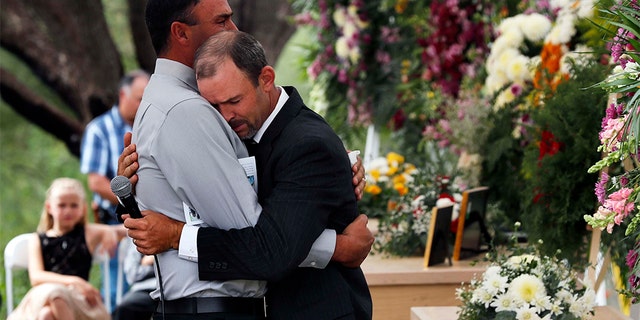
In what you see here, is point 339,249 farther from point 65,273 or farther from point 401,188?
point 65,273

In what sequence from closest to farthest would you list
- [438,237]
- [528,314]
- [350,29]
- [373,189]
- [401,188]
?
[528,314] → [438,237] → [401,188] → [373,189] → [350,29]

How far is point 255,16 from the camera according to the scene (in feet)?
31.3

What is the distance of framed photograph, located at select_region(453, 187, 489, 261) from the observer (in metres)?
4.47

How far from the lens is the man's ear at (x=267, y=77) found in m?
2.65

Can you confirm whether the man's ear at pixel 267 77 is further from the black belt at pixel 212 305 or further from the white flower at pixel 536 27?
the white flower at pixel 536 27

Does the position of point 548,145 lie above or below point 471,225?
above

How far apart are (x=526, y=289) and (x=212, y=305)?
0.99 m

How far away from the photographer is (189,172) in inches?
100

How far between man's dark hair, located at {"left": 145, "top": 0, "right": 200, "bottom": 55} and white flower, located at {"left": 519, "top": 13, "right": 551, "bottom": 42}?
2.60 metres

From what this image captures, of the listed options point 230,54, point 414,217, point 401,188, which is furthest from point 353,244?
point 401,188

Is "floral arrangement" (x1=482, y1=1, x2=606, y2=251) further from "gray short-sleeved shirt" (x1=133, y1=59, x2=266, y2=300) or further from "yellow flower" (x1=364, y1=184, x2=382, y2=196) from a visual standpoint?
"gray short-sleeved shirt" (x1=133, y1=59, x2=266, y2=300)

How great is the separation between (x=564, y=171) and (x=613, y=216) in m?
1.47

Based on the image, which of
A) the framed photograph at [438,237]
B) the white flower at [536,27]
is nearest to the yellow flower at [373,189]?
the framed photograph at [438,237]

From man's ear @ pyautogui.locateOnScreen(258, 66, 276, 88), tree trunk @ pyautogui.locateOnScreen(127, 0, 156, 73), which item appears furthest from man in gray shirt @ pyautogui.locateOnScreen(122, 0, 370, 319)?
tree trunk @ pyautogui.locateOnScreen(127, 0, 156, 73)
